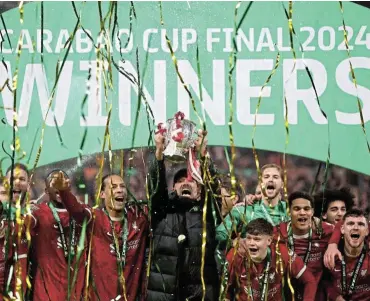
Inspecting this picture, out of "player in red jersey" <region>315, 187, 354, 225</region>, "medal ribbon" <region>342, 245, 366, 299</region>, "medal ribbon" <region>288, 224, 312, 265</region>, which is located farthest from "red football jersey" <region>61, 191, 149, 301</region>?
"medal ribbon" <region>342, 245, 366, 299</region>

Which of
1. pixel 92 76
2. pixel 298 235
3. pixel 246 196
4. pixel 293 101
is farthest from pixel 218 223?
pixel 92 76

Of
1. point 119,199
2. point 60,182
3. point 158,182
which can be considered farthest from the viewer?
point 119,199

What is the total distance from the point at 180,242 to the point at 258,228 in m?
0.40

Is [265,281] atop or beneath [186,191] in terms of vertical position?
beneath

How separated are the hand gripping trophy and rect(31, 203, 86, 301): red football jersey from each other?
649mm

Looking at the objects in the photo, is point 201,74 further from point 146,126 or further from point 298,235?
point 298,235

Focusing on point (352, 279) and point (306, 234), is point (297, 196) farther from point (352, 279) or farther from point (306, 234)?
point (352, 279)

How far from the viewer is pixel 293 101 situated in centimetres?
349

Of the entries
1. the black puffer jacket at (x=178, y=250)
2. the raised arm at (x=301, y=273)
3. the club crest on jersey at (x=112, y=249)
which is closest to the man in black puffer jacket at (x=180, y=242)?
the black puffer jacket at (x=178, y=250)

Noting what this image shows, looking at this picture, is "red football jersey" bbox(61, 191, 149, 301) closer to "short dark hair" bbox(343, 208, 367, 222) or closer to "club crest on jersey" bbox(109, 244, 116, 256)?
"club crest on jersey" bbox(109, 244, 116, 256)

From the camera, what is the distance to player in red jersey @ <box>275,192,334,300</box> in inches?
138

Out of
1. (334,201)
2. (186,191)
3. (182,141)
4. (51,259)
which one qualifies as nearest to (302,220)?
(334,201)

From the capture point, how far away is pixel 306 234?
3.55 meters

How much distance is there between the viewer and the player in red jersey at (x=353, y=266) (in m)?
3.48
